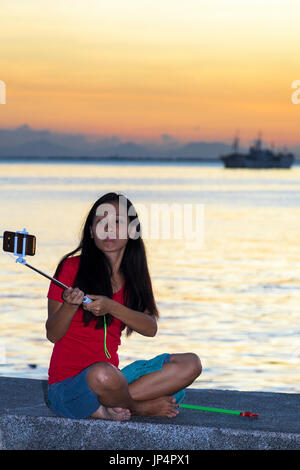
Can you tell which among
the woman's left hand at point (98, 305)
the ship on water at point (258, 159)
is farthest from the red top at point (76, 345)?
the ship on water at point (258, 159)

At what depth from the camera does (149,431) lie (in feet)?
15.9

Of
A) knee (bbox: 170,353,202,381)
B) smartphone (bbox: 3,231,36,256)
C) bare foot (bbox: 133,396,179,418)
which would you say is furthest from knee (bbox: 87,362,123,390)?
smartphone (bbox: 3,231,36,256)

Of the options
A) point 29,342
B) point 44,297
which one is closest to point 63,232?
point 44,297

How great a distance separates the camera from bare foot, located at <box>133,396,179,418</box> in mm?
5070

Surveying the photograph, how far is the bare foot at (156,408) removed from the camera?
16.6 ft

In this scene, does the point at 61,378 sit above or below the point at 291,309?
above

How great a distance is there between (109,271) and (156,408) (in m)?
0.74

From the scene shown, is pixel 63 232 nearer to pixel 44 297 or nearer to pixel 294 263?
pixel 294 263

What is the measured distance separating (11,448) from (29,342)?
15.7 ft

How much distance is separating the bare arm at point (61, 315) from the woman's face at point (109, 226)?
1.37 ft

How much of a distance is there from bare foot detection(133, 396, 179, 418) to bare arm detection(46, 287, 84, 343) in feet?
1.85

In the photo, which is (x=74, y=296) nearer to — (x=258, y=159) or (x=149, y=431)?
(x=149, y=431)

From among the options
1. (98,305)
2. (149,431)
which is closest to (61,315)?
(98,305)

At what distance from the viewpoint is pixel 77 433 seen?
4922mm
